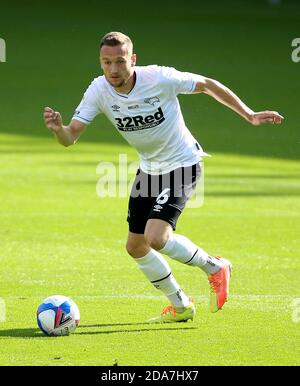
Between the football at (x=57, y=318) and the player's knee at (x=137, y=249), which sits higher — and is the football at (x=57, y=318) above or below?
below

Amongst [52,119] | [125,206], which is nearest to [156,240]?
[52,119]

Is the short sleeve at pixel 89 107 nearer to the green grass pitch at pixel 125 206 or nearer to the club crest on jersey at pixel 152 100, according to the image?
the club crest on jersey at pixel 152 100

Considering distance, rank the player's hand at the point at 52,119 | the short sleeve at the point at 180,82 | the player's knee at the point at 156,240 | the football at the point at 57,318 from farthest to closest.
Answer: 1. the short sleeve at the point at 180,82
2. the player's knee at the point at 156,240
3. the football at the point at 57,318
4. the player's hand at the point at 52,119

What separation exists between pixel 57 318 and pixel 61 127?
1522 mm

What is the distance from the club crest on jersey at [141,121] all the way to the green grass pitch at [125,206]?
64.6 inches

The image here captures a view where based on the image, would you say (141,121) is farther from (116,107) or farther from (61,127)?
(61,127)

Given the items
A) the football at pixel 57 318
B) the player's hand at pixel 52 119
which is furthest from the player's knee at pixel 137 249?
the player's hand at pixel 52 119

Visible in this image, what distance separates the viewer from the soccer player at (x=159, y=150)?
9.70 meters

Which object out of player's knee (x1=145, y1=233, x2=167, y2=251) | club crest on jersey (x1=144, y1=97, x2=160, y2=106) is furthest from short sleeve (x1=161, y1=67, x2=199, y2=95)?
player's knee (x1=145, y1=233, x2=167, y2=251)

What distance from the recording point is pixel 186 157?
996 centimetres

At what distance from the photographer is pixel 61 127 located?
938 cm

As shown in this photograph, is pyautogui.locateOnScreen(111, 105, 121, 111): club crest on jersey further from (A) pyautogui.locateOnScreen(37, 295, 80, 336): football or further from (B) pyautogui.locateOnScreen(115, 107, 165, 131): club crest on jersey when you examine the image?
(A) pyautogui.locateOnScreen(37, 295, 80, 336): football

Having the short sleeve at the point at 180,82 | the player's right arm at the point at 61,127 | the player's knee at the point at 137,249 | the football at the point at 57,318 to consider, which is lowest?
the football at the point at 57,318

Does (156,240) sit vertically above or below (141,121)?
below
